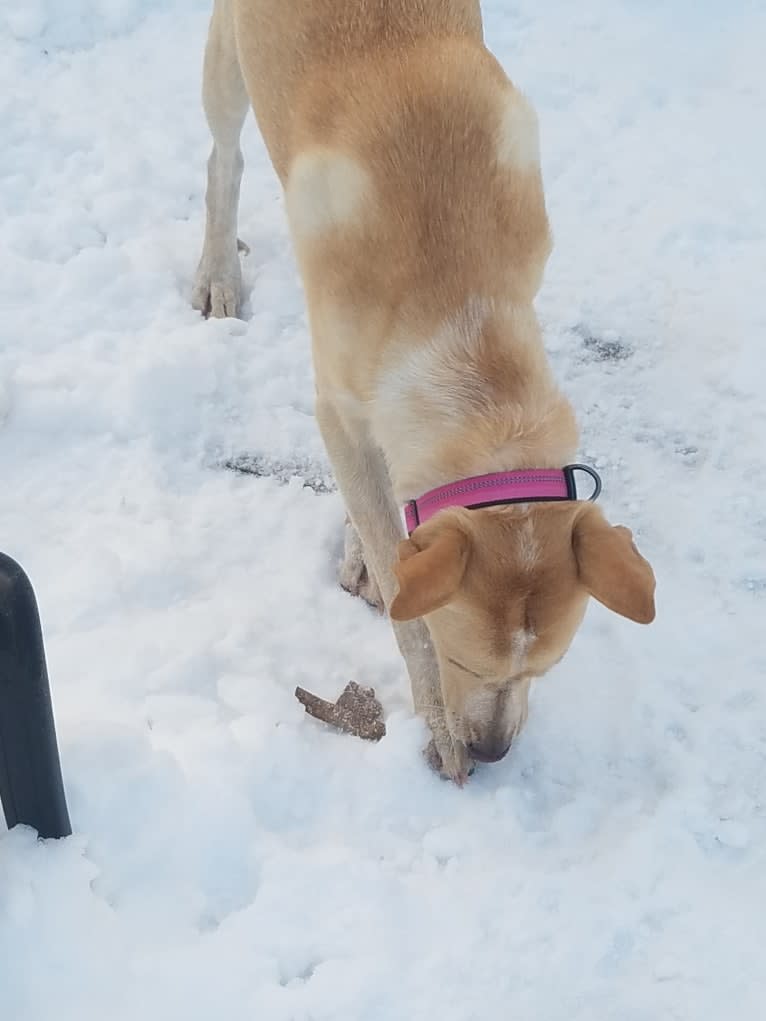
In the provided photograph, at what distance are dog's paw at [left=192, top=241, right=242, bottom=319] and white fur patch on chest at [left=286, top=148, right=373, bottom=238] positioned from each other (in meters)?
1.13

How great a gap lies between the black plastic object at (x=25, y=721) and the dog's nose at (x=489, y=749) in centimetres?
106

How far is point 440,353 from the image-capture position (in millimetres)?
2484

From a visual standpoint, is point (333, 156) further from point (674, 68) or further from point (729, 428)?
point (674, 68)

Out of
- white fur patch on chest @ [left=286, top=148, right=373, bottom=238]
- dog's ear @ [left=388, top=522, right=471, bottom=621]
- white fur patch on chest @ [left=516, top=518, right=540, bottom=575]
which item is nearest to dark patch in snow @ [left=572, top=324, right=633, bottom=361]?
white fur patch on chest @ [left=286, top=148, right=373, bottom=238]

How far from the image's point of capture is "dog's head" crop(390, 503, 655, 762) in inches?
80.1

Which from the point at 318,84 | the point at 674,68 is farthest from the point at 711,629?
the point at 674,68

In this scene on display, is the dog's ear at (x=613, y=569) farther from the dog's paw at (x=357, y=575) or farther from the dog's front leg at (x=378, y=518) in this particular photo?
the dog's paw at (x=357, y=575)

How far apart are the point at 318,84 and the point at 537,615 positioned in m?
1.91

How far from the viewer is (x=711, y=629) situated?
3.09 metres

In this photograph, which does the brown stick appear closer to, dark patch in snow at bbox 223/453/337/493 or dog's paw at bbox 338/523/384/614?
dog's paw at bbox 338/523/384/614

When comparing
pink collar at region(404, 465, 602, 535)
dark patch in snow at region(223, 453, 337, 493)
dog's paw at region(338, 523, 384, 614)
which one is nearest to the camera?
pink collar at region(404, 465, 602, 535)

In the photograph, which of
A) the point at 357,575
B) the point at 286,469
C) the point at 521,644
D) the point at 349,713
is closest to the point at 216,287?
the point at 286,469

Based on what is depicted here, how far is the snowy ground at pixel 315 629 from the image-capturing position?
7.24ft

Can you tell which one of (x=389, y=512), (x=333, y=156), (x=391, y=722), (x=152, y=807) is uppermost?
(x=333, y=156)
